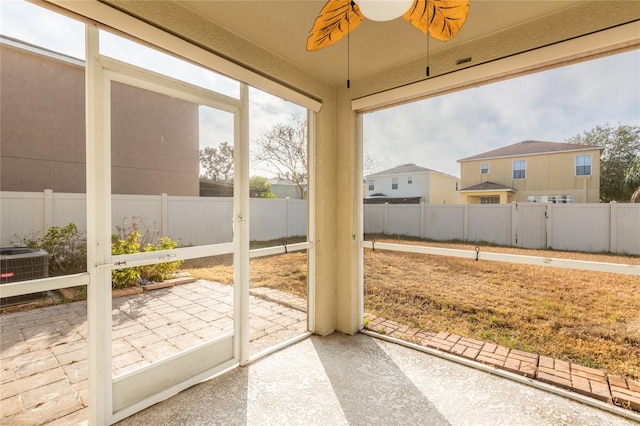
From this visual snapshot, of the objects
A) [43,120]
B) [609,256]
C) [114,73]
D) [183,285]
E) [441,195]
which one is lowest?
[183,285]

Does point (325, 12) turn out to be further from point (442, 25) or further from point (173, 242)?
point (173, 242)

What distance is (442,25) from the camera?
1.40 metres

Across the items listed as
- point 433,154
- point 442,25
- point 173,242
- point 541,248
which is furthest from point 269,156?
point 541,248

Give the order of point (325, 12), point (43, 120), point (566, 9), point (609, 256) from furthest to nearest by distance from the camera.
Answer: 1. point (609, 256)
2. point (566, 9)
3. point (43, 120)
4. point (325, 12)

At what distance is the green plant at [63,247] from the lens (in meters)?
1.67

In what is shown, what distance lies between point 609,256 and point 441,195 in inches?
47.2

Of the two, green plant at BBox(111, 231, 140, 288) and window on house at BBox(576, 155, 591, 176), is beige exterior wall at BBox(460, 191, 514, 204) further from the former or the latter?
green plant at BBox(111, 231, 140, 288)

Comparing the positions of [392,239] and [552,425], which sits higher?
[392,239]

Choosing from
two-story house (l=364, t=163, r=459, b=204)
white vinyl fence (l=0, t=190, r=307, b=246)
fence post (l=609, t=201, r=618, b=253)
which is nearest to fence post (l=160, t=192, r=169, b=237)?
white vinyl fence (l=0, t=190, r=307, b=246)

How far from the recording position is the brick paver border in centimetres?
208

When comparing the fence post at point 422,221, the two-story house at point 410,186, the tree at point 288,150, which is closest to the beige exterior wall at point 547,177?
the two-story house at point 410,186

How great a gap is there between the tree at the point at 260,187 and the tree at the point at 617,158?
243cm

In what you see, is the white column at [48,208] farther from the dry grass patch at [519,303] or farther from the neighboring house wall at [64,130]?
the dry grass patch at [519,303]

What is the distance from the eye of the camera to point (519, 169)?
7.80 ft
